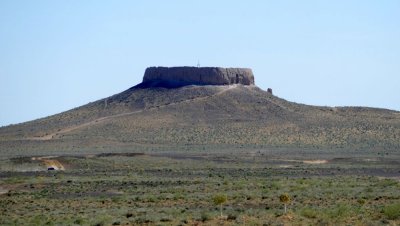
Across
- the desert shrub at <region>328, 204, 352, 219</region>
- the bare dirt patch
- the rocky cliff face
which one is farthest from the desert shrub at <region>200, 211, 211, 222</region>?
the rocky cliff face

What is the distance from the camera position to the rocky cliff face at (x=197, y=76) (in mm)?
136375

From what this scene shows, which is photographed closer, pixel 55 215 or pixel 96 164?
pixel 55 215

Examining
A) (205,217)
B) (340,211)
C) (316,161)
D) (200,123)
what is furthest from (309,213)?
(200,123)

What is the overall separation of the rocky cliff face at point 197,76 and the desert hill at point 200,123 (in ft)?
0.48

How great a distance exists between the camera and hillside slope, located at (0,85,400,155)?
110 meters

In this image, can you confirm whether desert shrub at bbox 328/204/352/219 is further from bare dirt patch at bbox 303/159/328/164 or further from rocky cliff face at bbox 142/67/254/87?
rocky cliff face at bbox 142/67/254/87

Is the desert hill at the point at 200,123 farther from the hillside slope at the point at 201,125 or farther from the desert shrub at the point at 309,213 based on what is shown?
the desert shrub at the point at 309,213

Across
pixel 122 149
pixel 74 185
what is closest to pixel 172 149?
pixel 122 149

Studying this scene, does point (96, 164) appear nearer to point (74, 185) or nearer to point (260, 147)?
point (74, 185)

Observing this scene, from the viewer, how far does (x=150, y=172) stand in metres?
71.9

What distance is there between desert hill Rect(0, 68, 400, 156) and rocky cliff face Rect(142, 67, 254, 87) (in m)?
0.14

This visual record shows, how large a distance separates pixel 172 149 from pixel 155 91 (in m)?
32.8

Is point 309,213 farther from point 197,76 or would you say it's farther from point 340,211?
point 197,76

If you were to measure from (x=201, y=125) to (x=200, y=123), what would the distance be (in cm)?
98
